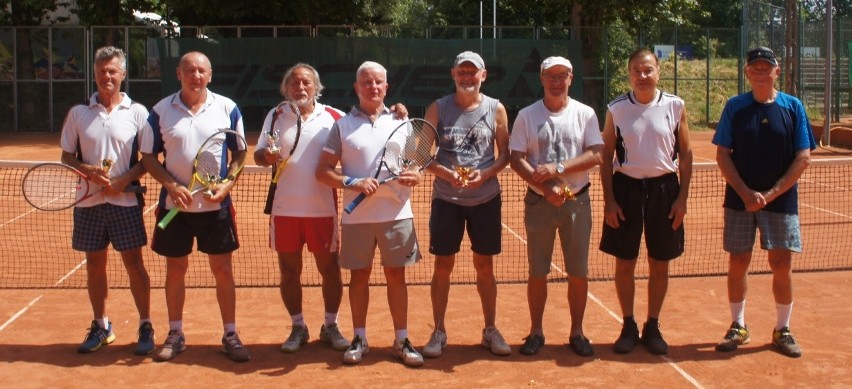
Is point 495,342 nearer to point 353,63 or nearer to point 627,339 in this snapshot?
point 627,339

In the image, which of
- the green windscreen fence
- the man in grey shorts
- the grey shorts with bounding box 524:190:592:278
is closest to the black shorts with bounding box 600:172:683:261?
the grey shorts with bounding box 524:190:592:278

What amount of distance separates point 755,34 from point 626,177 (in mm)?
24259

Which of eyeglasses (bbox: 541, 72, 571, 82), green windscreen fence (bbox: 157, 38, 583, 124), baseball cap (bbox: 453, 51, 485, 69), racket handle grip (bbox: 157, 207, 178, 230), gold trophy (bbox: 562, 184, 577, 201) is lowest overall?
racket handle grip (bbox: 157, 207, 178, 230)

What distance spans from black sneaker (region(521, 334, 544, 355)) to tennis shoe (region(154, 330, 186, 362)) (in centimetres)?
211

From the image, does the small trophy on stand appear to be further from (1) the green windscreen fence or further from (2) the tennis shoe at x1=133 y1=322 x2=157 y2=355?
(1) the green windscreen fence

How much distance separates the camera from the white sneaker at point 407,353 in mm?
5742

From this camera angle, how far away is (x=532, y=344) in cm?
601

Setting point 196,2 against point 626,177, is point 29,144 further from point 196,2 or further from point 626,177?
point 626,177

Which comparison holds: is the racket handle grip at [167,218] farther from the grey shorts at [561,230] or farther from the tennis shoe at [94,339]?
the grey shorts at [561,230]

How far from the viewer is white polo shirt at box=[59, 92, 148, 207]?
586 cm

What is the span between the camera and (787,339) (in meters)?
6.00

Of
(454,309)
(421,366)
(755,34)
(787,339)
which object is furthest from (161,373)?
(755,34)

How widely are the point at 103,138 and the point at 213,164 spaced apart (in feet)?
2.34

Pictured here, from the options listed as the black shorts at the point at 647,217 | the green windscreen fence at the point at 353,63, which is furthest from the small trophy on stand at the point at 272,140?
the green windscreen fence at the point at 353,63
